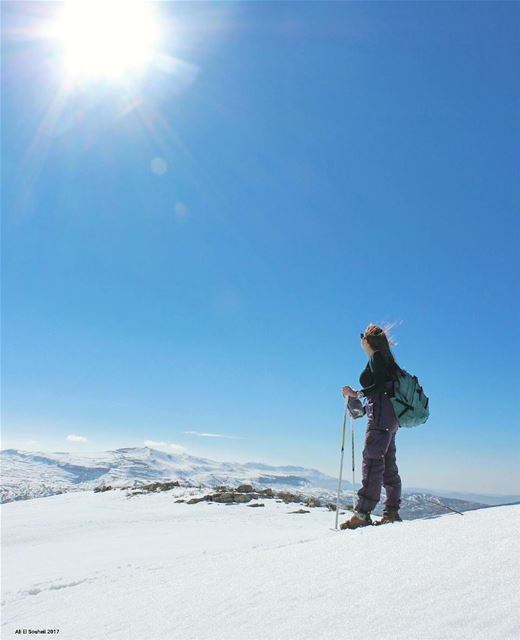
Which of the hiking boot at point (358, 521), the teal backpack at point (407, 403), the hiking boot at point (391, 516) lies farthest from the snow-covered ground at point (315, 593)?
the teal backpack at point (407, 403)

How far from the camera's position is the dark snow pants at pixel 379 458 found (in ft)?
16.0

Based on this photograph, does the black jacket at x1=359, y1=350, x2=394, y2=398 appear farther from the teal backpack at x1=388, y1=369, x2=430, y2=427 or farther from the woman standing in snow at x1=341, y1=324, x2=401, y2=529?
the teal backpack at x1=388, y1=369, x2=430, y2=427

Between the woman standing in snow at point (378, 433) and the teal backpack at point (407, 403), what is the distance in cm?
6

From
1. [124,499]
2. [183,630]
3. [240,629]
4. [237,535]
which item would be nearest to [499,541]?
[240,629]

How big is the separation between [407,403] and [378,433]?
533 mm

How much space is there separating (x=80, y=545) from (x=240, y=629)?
19.4ft

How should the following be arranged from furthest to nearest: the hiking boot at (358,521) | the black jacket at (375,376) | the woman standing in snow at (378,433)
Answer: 1. the black jacket at (375,376)
2. the woman standing in snow at (378,433)
3. the hiking boot at (358,521)

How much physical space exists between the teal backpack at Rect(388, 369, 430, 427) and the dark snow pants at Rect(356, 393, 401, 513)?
0.28 feet

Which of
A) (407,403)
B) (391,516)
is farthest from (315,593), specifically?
(407,403)

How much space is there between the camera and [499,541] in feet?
7.43

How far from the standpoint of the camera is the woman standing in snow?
4.86 m

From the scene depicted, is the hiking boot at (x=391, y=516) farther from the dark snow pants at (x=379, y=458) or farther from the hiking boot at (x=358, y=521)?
the hiking boot at (x=358, y=521)

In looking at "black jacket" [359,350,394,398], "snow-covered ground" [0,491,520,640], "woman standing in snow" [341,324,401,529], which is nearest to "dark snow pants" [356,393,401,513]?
"woman standing in snow" [341,324,401,529]

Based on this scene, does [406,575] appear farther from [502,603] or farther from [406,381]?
[406,381]
